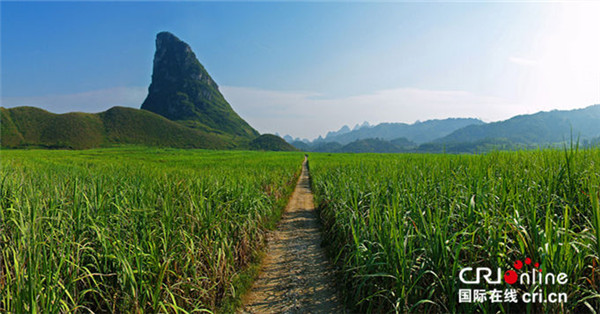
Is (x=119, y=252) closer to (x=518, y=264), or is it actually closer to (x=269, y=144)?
(x=518, y=264)

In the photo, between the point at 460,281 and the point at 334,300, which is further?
the point at 334,300

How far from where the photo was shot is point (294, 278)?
17.8 feet

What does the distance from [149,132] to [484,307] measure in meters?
165

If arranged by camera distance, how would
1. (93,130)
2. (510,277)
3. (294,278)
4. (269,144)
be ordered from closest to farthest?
(510,277) < (294,278) < (93,130) < (269,144)

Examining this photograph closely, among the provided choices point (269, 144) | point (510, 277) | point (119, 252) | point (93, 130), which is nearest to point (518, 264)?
point (510, 277)

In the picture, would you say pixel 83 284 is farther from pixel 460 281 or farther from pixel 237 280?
pixel 460 281

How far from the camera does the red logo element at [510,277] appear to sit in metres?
2.63

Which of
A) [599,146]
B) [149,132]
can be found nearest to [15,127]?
[149,132]

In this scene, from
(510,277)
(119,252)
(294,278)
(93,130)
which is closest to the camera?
(510,277)

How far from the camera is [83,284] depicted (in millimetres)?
3738

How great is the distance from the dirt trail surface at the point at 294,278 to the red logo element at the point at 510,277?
255 cm

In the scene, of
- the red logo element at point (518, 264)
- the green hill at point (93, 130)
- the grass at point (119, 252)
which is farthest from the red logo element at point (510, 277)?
the green hill at point (93, 130)

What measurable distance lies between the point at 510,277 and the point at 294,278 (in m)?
3.87

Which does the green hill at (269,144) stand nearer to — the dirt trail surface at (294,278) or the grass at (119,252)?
the dirt trail surface at (294,278)
